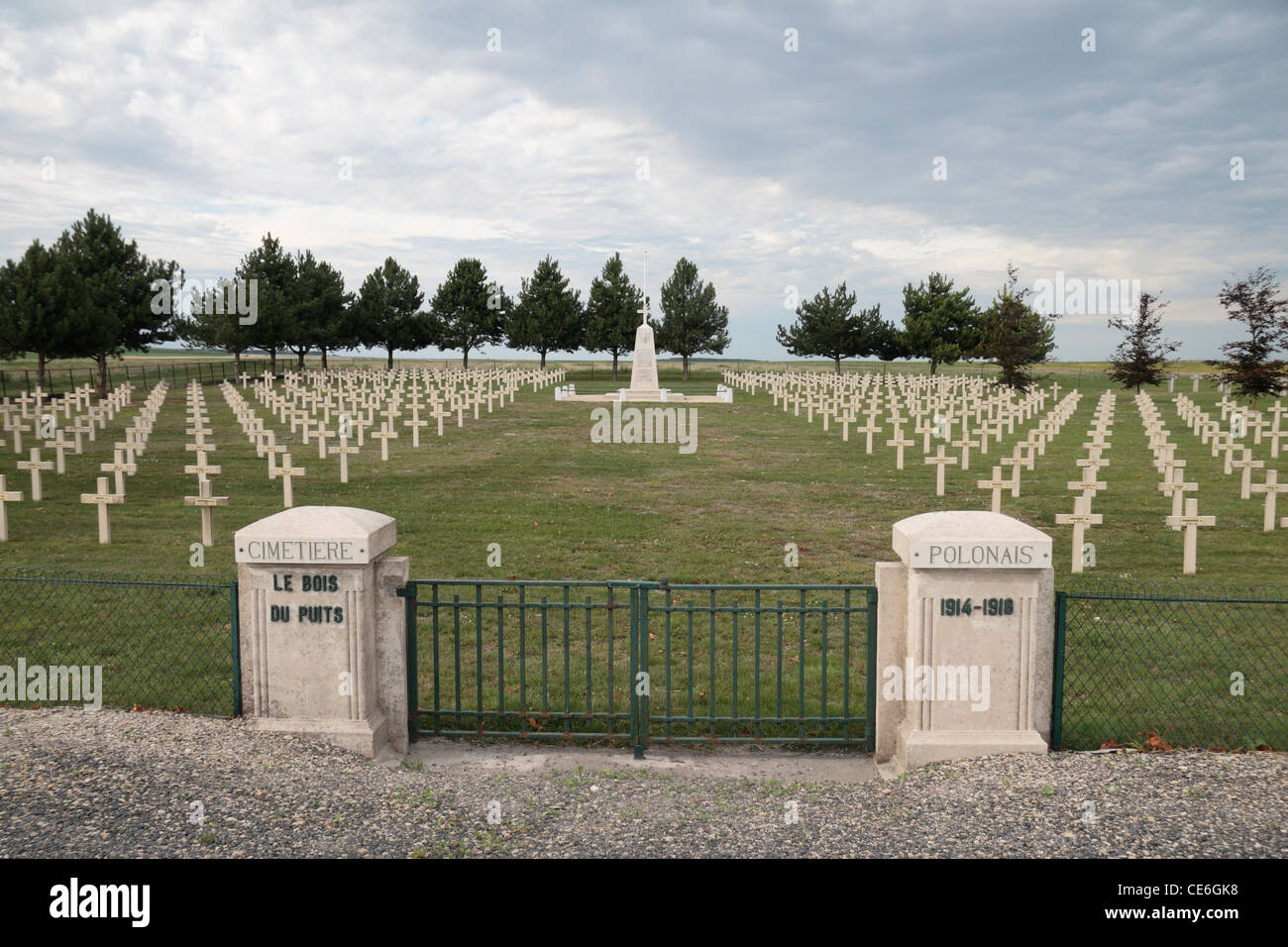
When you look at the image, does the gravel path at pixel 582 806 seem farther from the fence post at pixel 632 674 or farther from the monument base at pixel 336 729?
the fence post at pixel 632 674

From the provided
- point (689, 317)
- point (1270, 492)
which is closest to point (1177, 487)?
point (1270, 492)

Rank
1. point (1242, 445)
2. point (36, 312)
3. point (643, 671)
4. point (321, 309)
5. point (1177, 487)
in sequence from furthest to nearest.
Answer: point (321, 309), point (36, 312), point (1242, 445), point (1177, 487), point (643, 671)

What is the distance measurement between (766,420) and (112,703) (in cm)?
3185

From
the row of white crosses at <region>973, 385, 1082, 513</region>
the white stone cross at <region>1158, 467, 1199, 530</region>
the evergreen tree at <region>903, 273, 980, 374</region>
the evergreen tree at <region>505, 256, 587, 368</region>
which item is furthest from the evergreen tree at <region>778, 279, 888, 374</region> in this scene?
the white stone cross at <region>1158, 467, 1199, 530</region>

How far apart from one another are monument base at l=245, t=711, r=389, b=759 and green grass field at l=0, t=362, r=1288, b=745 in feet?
4.71

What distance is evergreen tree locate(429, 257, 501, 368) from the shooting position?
75.8 metres

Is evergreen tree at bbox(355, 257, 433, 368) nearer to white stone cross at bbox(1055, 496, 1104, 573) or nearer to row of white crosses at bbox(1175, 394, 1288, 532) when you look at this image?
row of white crosses at bbox(1175, 394, 1288, 532)

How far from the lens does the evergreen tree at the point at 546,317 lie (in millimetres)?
72125

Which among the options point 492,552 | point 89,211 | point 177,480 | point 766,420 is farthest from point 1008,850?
point 89,211

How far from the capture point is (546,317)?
2830 inches

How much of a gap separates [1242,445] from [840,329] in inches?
1877

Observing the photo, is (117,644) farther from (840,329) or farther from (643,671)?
(840,329)

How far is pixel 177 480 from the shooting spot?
2038 cm

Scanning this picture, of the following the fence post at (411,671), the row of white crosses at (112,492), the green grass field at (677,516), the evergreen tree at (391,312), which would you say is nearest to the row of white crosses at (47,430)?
the green grass field at (677,516)
